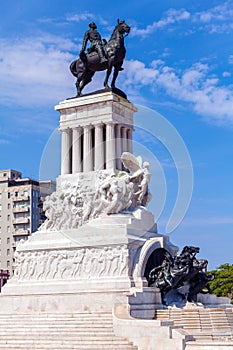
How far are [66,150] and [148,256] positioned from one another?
9.15 meters

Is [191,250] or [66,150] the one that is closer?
[191,250]

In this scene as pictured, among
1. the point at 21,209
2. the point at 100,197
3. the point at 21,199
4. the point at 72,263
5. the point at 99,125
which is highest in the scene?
the point at 21,199

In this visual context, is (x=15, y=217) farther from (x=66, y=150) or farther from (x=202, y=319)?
(x=202, y=319)

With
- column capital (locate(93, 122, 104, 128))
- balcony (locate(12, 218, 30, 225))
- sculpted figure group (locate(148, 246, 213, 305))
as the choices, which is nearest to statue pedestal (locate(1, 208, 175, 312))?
sculpted figure group (locate(148, 246, 213, 305))

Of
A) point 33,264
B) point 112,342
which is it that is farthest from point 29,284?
point 112,342

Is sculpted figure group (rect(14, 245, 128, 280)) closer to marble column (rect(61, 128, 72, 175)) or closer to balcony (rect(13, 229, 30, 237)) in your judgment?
marble column (rect(61, 128, 72, 175))

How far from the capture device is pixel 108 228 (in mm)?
33531

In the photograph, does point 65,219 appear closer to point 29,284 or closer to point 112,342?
point 29,284

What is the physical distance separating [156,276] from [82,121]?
10.5 metres

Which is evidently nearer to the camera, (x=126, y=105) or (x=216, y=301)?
(x=216, y=301)

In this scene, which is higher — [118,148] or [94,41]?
[94,41]

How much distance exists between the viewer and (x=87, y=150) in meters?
37.9

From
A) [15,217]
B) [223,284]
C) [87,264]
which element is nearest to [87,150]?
[87,264]

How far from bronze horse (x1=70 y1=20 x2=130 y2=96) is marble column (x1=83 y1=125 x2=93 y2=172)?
2820 millimetres
